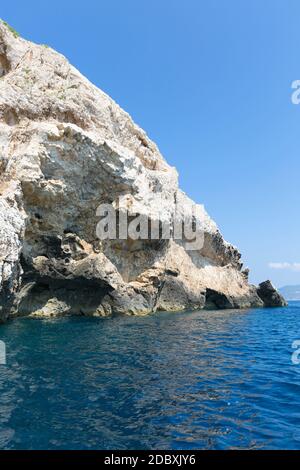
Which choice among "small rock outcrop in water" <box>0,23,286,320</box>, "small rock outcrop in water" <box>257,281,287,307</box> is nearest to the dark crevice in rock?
"small rock outcrop in water" <box>0,23,286,320</box>

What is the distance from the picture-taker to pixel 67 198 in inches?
1359

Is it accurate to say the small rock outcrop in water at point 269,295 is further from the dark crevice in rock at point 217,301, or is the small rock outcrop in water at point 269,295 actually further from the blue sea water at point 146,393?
the blue sea water at point 146,393

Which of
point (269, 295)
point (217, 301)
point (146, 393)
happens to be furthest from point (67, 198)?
point (269, 295)

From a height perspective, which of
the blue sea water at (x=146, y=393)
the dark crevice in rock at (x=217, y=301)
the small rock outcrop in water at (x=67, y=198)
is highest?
the small rock outcrop in water at (x=67, y=198)

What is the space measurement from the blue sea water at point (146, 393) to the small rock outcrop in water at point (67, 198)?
10655 millimetres

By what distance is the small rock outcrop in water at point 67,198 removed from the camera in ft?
103

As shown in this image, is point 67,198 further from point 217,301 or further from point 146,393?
point 217,301

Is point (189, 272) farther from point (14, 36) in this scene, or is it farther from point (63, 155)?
point (14, 36)

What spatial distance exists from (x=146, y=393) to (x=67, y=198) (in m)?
24.8

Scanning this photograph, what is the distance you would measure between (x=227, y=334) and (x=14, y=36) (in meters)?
38.4

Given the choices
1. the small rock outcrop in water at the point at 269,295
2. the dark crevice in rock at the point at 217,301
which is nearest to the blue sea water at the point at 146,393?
the dark crevice in rock at the point at 217,301

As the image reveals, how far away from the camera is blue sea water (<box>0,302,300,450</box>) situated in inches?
357

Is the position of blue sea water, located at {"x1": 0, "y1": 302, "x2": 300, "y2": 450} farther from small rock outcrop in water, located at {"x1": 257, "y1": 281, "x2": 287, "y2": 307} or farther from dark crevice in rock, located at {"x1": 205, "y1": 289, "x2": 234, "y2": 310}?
small rock outcrop in water, located at {"x1": 257, "y1": 281, "x2": 287, "y2": 307}

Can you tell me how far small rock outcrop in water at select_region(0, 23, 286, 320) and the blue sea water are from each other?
10.7 m
